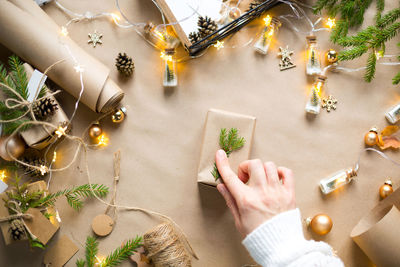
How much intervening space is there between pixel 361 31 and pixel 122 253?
133 centimetres

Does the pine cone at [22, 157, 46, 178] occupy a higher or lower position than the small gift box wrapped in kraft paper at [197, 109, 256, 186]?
lower

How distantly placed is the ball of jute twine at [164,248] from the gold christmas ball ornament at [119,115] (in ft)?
1.52

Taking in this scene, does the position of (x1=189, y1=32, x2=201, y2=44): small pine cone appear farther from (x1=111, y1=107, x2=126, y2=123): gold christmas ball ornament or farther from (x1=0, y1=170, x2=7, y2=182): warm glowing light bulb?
(x1=0, y1=170, x2=7, y2=182): warm glowing light bulb

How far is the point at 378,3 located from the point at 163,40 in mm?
938

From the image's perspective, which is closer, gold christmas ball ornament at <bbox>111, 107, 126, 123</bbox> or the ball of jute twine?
the ball of jute twine

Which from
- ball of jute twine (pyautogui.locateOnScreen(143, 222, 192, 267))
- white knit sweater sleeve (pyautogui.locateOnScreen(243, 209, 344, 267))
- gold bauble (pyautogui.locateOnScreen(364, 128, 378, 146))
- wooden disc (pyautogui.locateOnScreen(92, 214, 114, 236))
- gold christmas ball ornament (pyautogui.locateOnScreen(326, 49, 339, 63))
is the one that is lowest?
wooden disc (pyautogui.locateOnScreen(92, 214, 114, 236))

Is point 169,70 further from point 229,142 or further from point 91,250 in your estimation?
point 91,250

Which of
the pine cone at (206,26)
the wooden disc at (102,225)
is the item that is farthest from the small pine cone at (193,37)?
the wooden disc at (102,225)

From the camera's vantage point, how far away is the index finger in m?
1.08

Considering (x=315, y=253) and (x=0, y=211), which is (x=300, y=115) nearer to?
(x=315, y=253)

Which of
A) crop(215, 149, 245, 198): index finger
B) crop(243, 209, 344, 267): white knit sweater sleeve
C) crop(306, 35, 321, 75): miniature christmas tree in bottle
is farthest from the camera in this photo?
crop(306, 35, 321, 75): miniature christmas tree in bottle

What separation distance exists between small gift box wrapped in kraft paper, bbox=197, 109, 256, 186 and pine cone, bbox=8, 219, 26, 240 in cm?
66

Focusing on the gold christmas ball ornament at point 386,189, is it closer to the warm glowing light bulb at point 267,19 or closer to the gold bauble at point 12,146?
the warm glowing light bulb at point 267,19

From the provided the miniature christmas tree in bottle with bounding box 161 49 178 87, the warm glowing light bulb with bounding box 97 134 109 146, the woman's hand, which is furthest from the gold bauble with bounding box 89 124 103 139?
the woman's hand
